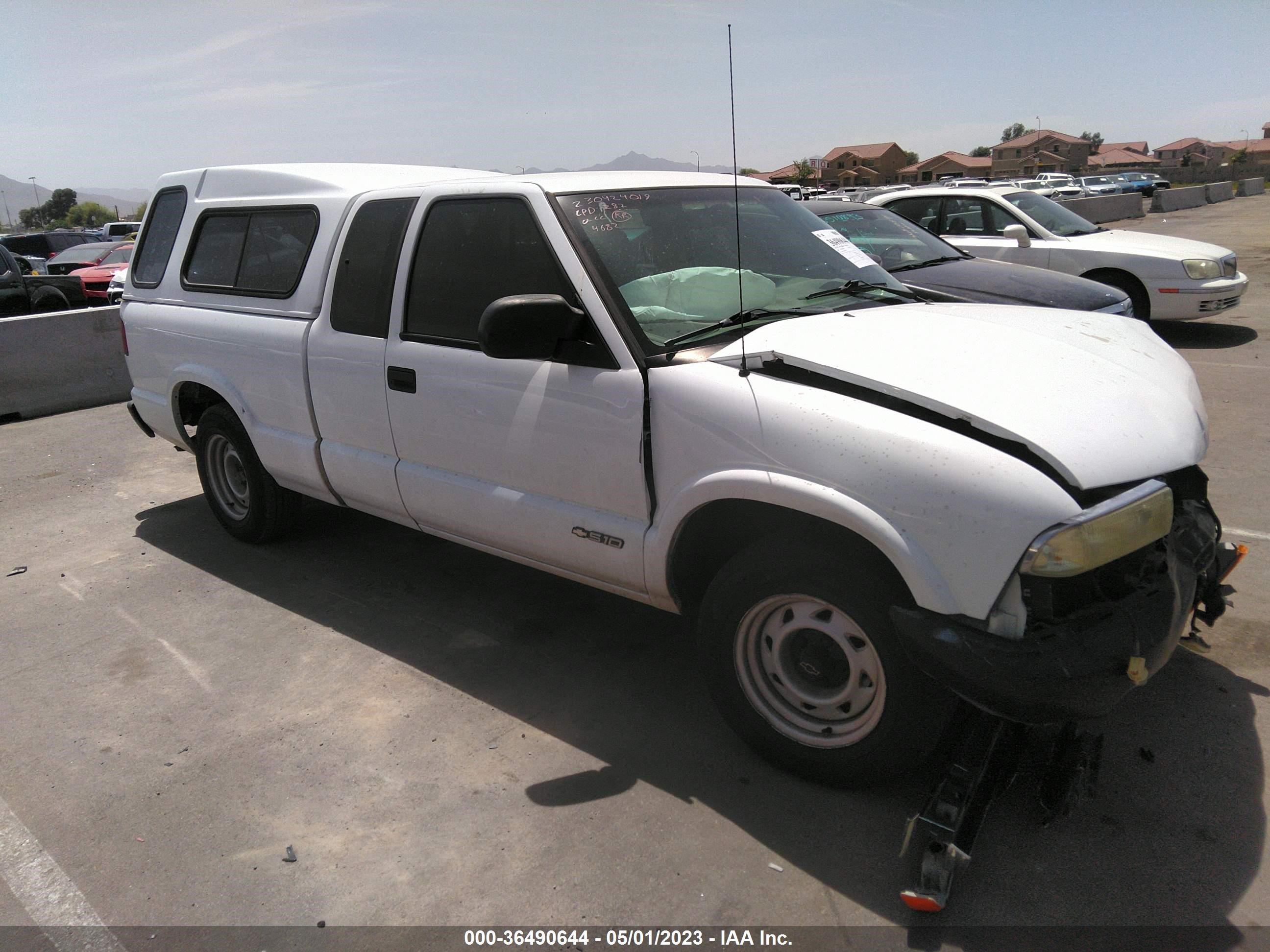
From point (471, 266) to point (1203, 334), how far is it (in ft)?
32.0

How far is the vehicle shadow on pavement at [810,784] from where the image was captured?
8.30 ft

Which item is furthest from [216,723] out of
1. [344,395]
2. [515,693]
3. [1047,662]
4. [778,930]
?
[1047,662]

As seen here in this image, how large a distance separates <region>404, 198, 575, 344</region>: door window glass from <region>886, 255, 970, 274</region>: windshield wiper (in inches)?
172

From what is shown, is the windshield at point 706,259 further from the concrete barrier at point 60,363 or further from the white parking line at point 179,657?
the concrete barrier at point 60,363

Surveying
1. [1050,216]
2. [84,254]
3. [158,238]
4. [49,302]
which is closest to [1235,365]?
[1050,216]

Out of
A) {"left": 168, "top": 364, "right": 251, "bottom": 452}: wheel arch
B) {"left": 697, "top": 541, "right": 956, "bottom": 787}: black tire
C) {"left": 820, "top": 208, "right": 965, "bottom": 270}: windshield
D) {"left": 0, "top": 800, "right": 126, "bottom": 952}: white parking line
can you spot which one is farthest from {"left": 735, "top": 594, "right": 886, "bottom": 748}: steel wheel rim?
{"left": 820, "top": 208, "right": 965, "bottom": 270}: windshield

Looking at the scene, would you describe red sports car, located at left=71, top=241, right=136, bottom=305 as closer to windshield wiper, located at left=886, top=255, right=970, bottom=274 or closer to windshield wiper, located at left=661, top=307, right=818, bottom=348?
windshield wiper, located at left=886, top=255, right=970, bottom=274

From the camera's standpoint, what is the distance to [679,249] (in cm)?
356

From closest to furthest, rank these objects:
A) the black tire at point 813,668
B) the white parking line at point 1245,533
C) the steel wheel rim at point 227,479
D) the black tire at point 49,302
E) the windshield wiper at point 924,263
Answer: the black tire at point 813,668, the white parking line at point 1245,533, the steel wheel rim at point 227,479, the windshield wiper at point 924,263, the black tire at point 49,302

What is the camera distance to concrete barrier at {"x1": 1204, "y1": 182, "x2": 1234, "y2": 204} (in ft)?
124

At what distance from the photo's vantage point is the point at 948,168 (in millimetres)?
95062

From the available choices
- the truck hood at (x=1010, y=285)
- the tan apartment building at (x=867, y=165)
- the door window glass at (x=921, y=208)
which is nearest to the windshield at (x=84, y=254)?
the door window glass at (x=921, y=208)

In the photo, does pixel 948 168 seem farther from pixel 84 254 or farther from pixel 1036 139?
pixel 84 254

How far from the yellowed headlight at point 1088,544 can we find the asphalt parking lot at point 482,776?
1.07 ft
